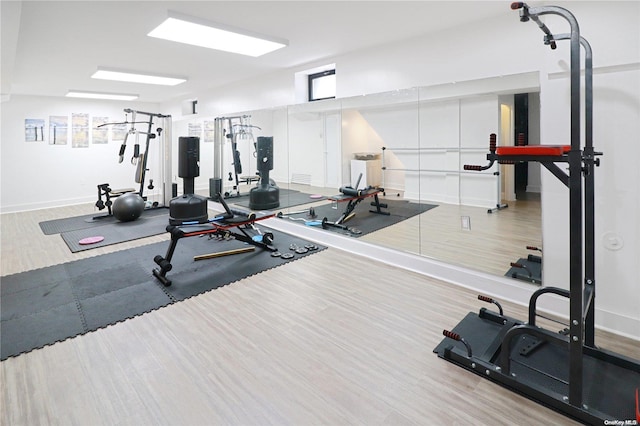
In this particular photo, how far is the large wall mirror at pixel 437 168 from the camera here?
9.43 feet

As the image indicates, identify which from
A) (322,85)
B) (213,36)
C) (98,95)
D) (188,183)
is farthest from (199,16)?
(98,95)

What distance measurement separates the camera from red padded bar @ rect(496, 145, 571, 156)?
165 cm

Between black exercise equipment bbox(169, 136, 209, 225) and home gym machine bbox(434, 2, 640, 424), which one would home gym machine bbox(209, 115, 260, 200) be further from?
home gym machine bbox(434, 2, 640, 424)

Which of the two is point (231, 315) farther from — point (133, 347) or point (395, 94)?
point (395, 94)

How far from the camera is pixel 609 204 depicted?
92.8 inches

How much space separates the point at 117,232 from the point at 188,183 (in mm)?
1450

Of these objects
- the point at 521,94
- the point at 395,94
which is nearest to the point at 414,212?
the point at 395,94

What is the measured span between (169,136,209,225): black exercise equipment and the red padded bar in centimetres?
377

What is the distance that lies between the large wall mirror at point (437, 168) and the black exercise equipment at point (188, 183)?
1.41m

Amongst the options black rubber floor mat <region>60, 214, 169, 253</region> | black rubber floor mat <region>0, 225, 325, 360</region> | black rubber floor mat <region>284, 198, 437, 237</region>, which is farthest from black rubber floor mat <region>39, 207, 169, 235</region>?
black rubber floor mat <region>284, 198, 437, 237</region>

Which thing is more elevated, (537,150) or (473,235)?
(537,150)

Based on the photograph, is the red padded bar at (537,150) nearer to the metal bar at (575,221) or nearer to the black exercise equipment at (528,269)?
the metal bar at (575,221)

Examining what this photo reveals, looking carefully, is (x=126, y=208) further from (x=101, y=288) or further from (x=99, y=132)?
(x=99, y=132)

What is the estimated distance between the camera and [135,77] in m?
5.50
